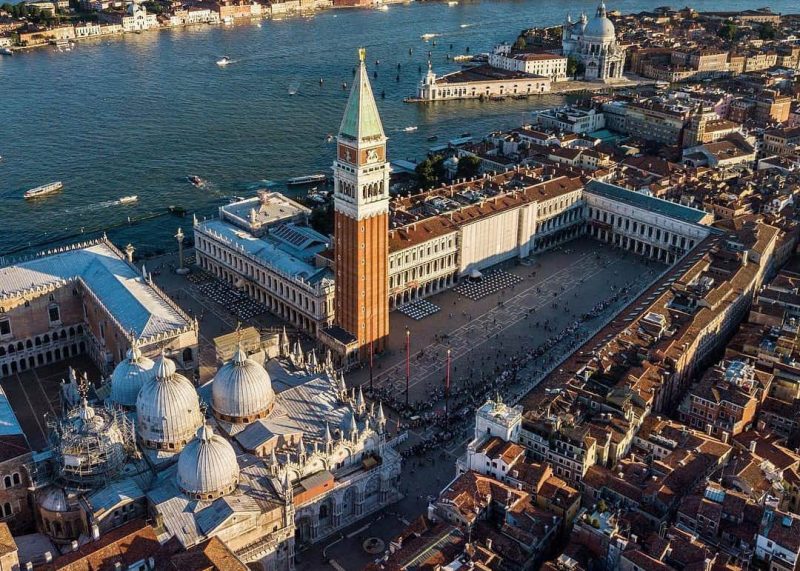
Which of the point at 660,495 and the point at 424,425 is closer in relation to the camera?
Answer: the point at 660,495

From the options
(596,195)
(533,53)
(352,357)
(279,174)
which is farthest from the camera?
(533,53)

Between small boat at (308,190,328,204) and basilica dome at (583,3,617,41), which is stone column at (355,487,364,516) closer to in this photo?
small boat at (308,190,328,204)

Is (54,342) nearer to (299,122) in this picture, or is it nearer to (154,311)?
(154,311)

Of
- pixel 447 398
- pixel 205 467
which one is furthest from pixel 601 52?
pixel 205 467

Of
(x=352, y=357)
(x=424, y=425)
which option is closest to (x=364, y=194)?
(x=352, y=357)

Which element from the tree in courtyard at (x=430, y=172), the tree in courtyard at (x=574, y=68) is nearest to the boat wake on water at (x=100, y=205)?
the tree in courtyard at (x=430, y=172)
